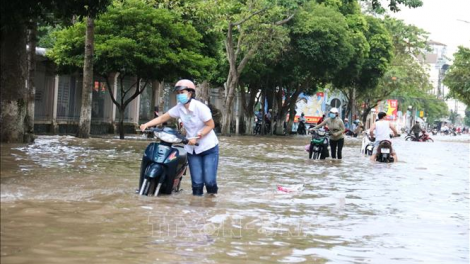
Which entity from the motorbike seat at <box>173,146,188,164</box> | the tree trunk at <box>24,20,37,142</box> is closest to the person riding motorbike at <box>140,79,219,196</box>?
the motorbike seat at <box>173,146,188,164</box>

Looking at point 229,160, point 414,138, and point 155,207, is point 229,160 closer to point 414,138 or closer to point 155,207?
point 155,207

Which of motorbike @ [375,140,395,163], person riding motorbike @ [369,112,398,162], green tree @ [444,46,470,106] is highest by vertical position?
green tree @ [444,46,470,106]

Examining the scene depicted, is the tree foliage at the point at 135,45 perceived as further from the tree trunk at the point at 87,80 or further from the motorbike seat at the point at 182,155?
the motorbike seat at the point at 182,155

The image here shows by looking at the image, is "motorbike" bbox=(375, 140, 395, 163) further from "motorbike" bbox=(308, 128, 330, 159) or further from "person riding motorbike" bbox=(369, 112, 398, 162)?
"motorbike" bbox=(308, 128, 330, 159)

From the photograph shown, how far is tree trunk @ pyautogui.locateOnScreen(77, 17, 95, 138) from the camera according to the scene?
24.1 metres

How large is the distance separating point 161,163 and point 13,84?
9.75m

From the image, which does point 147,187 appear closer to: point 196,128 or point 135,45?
point 196,128

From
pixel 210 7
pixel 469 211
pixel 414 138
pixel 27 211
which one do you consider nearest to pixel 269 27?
pixel 210 7

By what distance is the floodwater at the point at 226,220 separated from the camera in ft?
20.8

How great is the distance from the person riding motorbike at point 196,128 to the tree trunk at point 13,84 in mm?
8325

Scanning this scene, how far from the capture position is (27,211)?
25.2 ft

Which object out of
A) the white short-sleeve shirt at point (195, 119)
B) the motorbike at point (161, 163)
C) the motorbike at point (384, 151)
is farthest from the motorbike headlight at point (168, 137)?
the motorbike at point (384, 151)

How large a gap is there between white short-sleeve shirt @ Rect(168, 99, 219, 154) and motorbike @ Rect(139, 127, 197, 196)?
0.23 metres

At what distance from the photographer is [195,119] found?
970 cm
